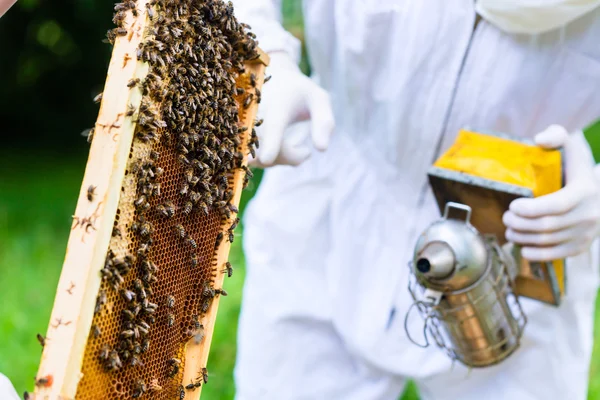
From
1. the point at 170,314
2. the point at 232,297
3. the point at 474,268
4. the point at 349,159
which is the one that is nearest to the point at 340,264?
the point at 349,159

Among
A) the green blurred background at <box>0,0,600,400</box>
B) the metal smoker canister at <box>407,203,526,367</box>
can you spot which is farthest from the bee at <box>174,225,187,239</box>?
the green blurred background at <box>0,0,600,400</box>

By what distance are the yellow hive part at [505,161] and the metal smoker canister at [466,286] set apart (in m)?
0.13

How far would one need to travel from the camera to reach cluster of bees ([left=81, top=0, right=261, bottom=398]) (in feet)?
4.76

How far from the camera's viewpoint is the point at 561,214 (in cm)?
223

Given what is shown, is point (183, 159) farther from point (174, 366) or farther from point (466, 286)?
point (466, 286)

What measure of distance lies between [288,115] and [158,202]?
718mm

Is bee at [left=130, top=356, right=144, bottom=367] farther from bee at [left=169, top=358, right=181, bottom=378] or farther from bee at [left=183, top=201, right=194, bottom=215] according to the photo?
bee at [left=183, top=201, right=194, bottom=215]

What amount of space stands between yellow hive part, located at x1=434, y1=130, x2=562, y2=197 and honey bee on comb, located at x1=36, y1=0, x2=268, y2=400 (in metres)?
0.71

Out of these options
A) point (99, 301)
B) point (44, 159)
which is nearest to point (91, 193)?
point (99, 301)

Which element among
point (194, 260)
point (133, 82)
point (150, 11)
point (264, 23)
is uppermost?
point (264, 23)

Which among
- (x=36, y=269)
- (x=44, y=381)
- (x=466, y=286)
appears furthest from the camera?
(x=36, y=269)

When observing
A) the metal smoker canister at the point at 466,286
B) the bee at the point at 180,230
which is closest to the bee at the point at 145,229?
the bee at the point at 180,230

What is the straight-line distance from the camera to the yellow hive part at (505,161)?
2131mm

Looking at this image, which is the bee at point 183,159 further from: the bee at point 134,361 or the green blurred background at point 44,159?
the green blurred background at point 44,159
